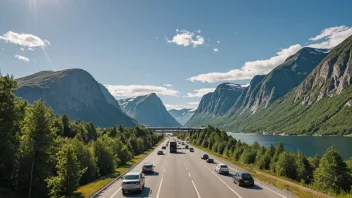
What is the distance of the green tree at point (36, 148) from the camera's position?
29.1 meters

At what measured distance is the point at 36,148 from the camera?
95.0 ft

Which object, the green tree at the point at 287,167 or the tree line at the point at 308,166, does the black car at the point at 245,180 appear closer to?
the tree line at the point at 308,166

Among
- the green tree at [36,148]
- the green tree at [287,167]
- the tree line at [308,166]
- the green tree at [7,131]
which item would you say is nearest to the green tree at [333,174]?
the tree line at [308,166]

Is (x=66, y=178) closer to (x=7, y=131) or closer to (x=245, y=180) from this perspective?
(x=7, y=131)

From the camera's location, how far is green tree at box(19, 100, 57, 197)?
29.1m

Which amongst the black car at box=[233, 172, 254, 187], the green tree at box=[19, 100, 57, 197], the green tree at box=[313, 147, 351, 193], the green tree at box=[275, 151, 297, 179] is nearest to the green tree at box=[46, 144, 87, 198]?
the green tree at box=[19, 100, 57, 197]

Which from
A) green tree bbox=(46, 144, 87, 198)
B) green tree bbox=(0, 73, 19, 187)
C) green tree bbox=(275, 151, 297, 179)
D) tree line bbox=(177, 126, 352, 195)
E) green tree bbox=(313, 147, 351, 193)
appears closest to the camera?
green tree bbox=(46, 144, 87, 198)

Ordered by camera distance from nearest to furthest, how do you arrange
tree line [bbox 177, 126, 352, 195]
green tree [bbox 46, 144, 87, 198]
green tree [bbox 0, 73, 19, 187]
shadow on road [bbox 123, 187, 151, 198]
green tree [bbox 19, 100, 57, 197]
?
green tree [bbox 46, 144, 87, 198], shadow on road [bbox 123, 187, 151, 198], green tree [bbox 19, 100, 57, 197], green tree [bbox 0, 73, 19, 187], tree line [bbox 177, 126, 352, 195]

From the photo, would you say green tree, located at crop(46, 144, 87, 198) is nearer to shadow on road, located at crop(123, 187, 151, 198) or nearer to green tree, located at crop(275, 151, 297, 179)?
shadow on road, located at crop(123, 187, 151, 198)

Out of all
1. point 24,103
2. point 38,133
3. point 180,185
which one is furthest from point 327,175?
point 24,103

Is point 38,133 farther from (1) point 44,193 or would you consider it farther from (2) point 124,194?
(2) point 124,194

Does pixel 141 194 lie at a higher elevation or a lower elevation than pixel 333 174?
lower

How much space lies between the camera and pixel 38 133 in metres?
29.5

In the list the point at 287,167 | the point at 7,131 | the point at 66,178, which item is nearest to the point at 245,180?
the point at 66,178
